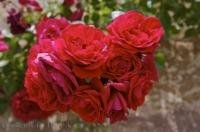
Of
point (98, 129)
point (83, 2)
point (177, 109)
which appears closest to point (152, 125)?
point (177, 109)

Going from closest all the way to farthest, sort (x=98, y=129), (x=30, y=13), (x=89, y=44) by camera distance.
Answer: (x=89, y=44) → (x=98, y=129) → (x=30, y=13)

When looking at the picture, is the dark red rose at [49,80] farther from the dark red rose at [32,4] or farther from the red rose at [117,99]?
the dark red rose at [32,4]

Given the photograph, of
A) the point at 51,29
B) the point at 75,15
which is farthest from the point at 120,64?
the point at 75,15

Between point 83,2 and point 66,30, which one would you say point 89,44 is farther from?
point 83,2

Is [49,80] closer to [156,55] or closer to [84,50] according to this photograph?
[84,50]

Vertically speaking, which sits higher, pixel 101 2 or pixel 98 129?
pixel 101 2

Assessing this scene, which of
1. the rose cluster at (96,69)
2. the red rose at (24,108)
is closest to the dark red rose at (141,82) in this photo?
the rose cluster at (96,69)

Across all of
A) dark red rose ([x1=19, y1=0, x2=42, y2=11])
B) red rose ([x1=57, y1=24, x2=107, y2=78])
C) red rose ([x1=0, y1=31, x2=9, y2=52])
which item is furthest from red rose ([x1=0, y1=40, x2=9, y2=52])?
red rose ([x1=57, y1=24, x2=107, y2=78])
